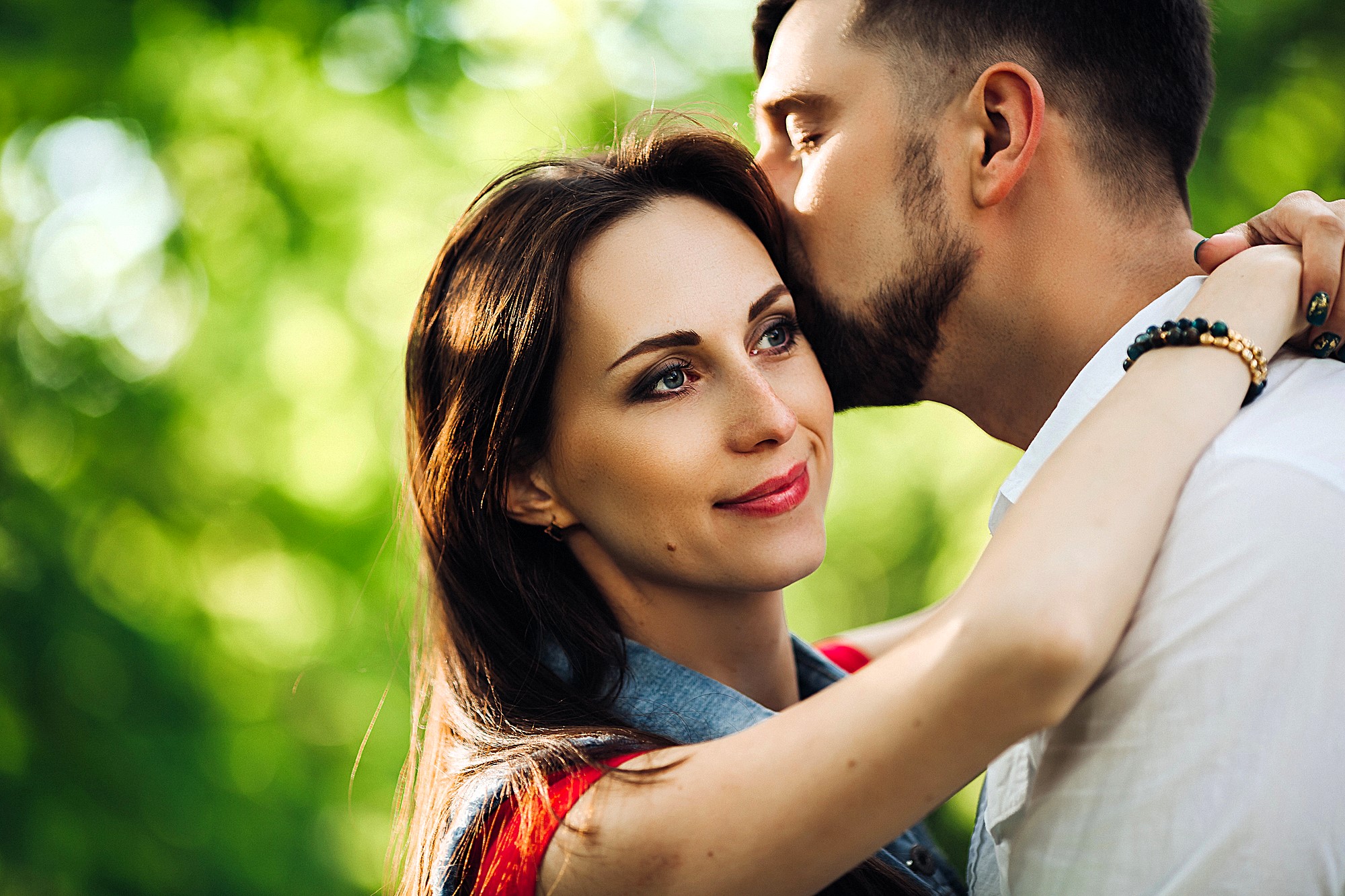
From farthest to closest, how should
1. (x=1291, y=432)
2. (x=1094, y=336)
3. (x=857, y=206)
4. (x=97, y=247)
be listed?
(x=97, y=247) → (x=857, y=206) → (x=1094, y=336) → (x=1291, y=432)

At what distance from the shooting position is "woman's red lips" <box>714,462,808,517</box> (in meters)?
2.00

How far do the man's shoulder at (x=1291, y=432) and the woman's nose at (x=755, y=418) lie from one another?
752 mm

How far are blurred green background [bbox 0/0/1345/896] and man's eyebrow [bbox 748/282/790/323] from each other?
3394mm

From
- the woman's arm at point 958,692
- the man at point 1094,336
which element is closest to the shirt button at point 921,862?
the man at point 1094,336

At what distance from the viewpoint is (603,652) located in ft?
7.00

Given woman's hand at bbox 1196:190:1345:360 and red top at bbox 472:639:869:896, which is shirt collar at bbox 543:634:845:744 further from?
woman's hand at bbox 1196:190:1345:360

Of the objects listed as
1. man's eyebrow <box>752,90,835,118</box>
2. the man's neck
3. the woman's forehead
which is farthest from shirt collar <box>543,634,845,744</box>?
man's eyebrow <box>752,90,835,118</box>

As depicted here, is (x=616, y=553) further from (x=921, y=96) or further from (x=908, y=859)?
(x=921, y=96)

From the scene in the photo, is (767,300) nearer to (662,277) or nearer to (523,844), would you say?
(662,277)

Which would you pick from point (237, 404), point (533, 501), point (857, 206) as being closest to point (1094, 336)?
point (857, 206)

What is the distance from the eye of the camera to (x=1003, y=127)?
82.0 inches

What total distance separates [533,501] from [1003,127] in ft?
4.08

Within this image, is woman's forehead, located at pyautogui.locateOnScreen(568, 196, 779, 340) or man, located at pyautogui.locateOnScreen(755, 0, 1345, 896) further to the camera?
woman's forehead, located at pyautogui.locateOnScreen(568, 196, 779, 340)

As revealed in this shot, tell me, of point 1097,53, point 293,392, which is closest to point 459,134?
point 293,392
